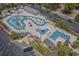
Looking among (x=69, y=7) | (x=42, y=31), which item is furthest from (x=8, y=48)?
(x=69, y=7)

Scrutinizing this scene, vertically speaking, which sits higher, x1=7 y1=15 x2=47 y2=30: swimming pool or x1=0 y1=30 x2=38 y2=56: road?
x1=7 y1=15 x2=47 y2=30: swimming pool

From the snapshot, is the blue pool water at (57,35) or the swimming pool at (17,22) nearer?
the blue pool water at (57,35)

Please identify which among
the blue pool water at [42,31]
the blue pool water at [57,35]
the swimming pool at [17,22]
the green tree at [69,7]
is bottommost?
the blue pool water at [57,35]

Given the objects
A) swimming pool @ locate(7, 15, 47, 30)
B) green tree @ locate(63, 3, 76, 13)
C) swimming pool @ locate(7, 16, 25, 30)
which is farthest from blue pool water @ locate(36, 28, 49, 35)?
green tree @ locate(63, 3, 76, 13)

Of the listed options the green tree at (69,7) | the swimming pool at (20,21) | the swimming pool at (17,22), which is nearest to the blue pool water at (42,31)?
the swimming pool at (20,21)

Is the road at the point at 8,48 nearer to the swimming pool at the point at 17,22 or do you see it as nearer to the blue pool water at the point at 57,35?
the swimming pool at the point at 17,22

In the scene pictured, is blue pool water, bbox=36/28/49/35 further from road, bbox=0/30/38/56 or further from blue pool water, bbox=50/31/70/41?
road, bbox=0/30/38/56

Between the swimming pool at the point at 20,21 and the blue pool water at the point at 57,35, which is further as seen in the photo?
the swimming pool at the point at 20,21

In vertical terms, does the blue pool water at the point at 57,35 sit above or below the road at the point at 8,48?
above

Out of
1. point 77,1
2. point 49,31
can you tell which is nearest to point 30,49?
point 49,31

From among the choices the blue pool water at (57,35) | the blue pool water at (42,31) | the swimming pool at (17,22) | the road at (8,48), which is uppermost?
the swimming pool at (17,22)

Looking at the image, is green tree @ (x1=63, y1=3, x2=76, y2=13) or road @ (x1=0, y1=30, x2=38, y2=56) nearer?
road @ (x1=0, y1=30, x2=38, y2=56)

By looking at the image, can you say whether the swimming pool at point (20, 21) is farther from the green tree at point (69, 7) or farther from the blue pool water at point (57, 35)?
the green tree at point (69, 7)
